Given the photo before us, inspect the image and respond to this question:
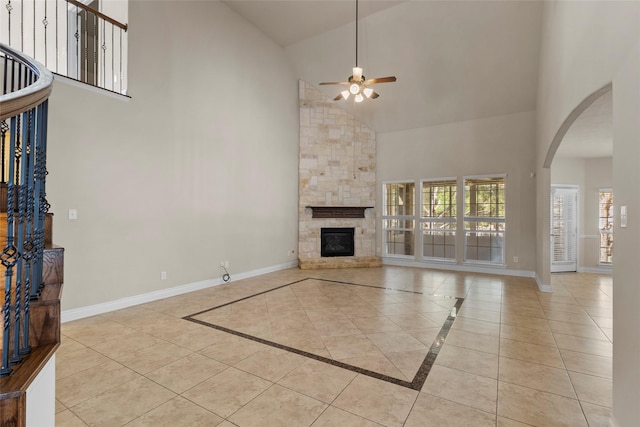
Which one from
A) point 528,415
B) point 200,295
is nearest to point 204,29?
point 200,295

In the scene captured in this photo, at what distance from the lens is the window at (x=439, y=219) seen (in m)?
7.31

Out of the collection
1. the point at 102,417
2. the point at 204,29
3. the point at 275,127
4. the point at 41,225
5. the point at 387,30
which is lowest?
the point at 102,417

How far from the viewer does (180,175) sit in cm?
491

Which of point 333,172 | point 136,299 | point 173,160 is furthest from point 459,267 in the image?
point 136,299

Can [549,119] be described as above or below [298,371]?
above

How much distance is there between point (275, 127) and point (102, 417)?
19.6 ft

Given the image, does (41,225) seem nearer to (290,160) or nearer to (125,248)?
(125,248)

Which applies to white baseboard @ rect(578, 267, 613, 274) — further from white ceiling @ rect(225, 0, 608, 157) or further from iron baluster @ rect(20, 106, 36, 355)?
iron baluster @ rect(20, 106, 36, 355)

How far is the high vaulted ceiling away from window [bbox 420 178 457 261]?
1622 mm

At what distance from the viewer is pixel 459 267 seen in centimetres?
710

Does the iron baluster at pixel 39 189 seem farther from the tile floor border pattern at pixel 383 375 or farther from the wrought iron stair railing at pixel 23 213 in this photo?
the tile floor border pattern at pixel 383 375

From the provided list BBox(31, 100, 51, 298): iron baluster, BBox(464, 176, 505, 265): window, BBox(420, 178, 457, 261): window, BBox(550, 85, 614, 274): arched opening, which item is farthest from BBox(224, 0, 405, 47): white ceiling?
BBox(550, 85, 614, 274): arched opening

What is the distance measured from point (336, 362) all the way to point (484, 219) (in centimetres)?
573

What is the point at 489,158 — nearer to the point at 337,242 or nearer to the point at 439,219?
the point at 439,219
